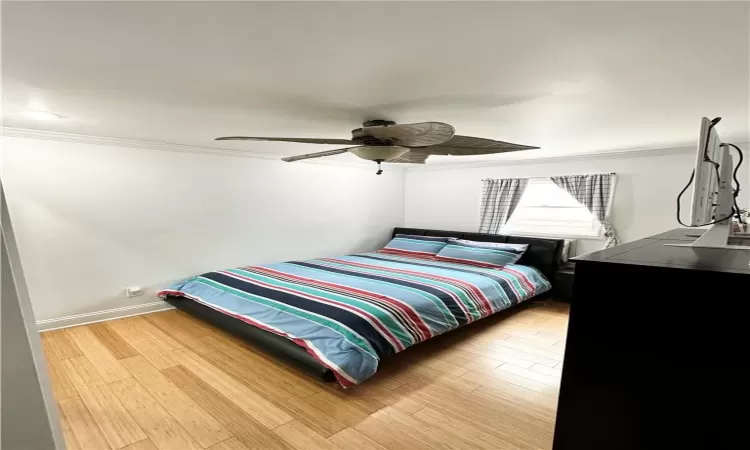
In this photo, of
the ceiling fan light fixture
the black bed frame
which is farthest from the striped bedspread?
the ceiling fan light fixture

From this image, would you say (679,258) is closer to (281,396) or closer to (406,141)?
(406,141)

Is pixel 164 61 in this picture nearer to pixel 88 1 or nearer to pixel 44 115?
pixel 88 1

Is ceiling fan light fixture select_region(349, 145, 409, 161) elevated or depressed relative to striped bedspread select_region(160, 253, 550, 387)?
elevated

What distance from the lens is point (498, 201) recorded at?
516 centimetres

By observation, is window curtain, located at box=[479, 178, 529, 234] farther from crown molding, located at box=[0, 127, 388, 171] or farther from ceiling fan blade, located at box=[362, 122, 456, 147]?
ceiling fan blade, located at box=[362, 122, 456, 147]

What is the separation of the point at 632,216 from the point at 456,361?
2881 mm

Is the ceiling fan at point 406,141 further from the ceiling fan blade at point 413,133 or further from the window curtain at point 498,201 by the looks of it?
the window curtain at point 498,201

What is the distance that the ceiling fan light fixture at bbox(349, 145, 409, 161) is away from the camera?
8.10 ft

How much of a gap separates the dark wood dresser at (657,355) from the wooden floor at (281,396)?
1035 millimetres

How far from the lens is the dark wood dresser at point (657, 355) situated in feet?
2.89

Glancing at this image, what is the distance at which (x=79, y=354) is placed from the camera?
9.38 ft

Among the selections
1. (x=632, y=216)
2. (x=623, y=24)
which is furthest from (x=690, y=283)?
(x=632, y=216)

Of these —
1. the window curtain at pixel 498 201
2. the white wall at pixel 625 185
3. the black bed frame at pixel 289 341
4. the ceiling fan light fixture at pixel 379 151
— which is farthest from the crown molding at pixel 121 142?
the window curtain at pixel 498 201

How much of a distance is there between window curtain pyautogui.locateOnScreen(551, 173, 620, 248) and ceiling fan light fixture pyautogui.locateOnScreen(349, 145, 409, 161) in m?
2.96
